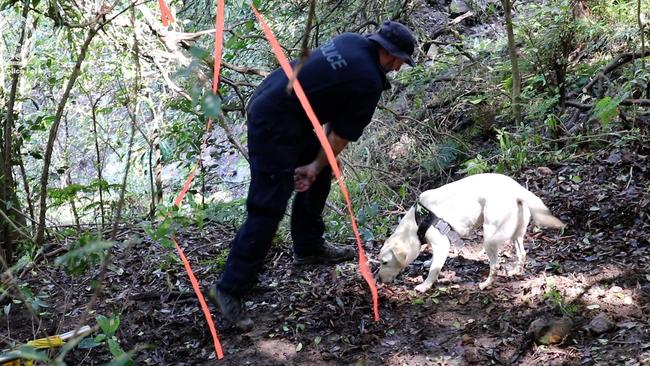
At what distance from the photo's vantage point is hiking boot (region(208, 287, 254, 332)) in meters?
3.61

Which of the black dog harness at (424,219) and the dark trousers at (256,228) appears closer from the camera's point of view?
the dark trousers at (256,228)

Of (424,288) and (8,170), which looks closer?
(424,288)

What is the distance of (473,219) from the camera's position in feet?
12.4

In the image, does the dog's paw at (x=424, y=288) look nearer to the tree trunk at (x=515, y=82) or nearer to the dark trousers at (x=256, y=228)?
the dark trousers at (x=256, y=228)

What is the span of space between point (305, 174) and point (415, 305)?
3.23ft

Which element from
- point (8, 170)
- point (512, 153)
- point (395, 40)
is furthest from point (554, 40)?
point (8, 170)

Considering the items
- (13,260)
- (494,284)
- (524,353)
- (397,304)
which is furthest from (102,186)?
(524,353)

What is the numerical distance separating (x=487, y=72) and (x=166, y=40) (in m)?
3.49

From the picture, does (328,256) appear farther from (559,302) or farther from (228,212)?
(559,302)

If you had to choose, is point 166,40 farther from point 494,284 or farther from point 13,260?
point 494,284

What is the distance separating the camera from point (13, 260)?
4.54 m

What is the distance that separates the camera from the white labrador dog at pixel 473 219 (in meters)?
3.69

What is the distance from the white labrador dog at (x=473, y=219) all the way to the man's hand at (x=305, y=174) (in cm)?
61

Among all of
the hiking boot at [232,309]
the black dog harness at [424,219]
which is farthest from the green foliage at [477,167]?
the hiking boot at [232,309]
